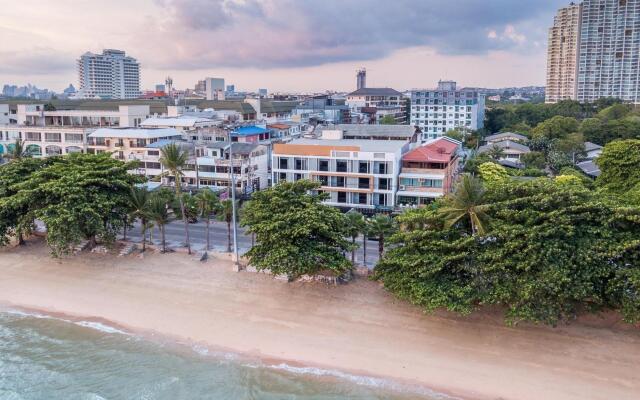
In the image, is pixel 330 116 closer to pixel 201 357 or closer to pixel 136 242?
pixel 136 242

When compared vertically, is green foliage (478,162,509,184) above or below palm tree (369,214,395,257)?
above

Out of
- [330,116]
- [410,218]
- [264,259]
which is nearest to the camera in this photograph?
[410,218]

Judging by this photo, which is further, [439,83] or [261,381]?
[439,83]

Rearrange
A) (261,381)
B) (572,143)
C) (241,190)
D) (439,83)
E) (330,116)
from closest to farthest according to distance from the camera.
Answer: (261,381), (241,190), (572,143), (330,116), (439,83)

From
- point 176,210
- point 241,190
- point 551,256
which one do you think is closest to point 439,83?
point 241,190

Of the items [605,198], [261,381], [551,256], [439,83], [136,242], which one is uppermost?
[439,83]

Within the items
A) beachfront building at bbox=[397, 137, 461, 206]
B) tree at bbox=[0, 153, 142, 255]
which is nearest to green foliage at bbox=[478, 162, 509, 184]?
beachfront building at bbox=[397, 137, 461, 206]

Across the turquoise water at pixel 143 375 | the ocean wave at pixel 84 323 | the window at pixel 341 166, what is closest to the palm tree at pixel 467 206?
the turquoise water at pixel 143 375

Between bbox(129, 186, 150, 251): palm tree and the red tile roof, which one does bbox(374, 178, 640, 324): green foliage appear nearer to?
bbox(129, 186, 150, 251): palm tree
